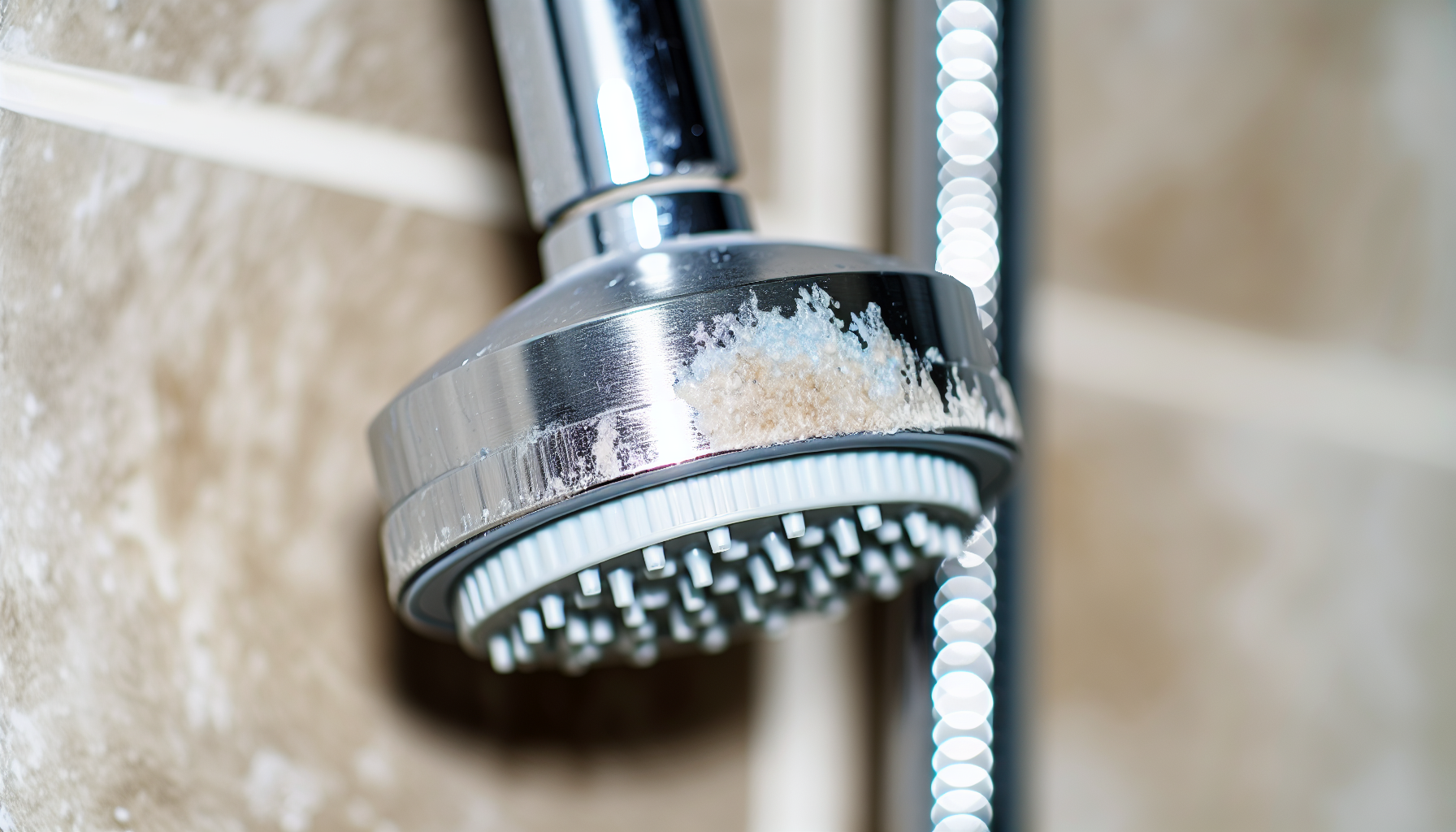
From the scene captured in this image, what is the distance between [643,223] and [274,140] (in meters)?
0.09

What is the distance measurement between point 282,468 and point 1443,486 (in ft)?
1.36

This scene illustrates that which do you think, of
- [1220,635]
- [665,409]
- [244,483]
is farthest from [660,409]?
[1220,635]

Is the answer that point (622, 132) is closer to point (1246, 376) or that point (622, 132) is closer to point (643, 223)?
point (643, 223)

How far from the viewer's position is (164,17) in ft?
0.67

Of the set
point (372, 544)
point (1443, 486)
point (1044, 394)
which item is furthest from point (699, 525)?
point (1443, 486)

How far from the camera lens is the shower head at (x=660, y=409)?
14cm

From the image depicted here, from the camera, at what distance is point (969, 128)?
0.89 feet

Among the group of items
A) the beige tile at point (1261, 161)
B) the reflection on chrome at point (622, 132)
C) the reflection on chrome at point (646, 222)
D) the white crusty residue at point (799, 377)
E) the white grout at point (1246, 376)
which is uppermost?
the beige tile at point (1261, 161)

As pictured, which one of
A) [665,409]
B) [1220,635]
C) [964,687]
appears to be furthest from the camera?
[1220,635]

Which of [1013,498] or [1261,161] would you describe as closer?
[1013,498]

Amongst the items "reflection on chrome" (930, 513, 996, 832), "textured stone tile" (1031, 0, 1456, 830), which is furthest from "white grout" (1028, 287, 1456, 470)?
"reflection on chrome" (930, 513, 996, 832)

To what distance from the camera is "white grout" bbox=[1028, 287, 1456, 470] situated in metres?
0.36

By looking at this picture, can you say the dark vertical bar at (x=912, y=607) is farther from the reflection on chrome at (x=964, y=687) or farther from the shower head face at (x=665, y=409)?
the shower head face at (x=665, y=409)

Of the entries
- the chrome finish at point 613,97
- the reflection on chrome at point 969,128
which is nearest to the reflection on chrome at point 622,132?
the chrome finish at point 613,97
